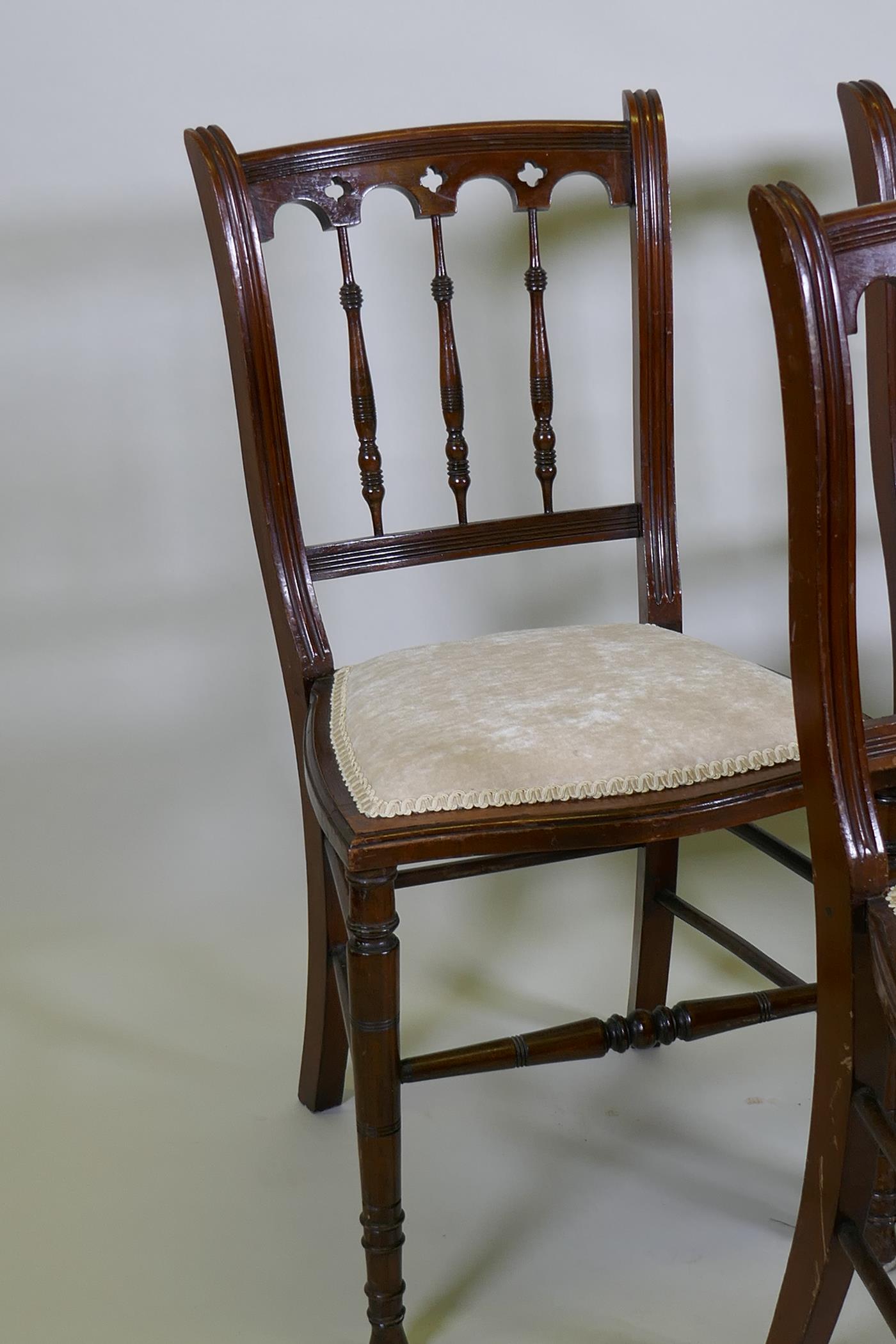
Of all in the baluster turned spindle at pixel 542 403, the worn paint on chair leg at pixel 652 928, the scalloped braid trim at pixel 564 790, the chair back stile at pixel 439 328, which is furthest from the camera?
the worn paint on chair leg at pixel 652 928

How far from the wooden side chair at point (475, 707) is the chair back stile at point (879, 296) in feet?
0.67

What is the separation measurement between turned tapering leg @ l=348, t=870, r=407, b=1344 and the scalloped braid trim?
56mm

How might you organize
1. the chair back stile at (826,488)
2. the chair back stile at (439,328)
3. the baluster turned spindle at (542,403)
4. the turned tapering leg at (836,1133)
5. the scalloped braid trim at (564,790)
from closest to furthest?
the chair back stile at (826,488), the turned tapering leg at (836,1133), the scalloped braid trim at (564,790), the chair back stile at (439,328), the baluster turned spindle at (542,403)

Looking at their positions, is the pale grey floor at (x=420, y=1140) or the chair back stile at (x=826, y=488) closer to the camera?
the chair back stile at (x=826, y=488)

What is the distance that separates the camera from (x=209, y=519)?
2.06 m

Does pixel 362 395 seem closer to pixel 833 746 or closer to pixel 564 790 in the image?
pixel 564 790

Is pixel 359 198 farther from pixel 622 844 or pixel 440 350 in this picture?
pixel 622 844

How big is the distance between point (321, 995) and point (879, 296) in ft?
3.06

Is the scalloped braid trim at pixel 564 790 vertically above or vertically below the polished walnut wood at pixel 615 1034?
above

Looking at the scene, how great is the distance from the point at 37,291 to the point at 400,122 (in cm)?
54

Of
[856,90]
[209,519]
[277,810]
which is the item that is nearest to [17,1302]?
[277,810]

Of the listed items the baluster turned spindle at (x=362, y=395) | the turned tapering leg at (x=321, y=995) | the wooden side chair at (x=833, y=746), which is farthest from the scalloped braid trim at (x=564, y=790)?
the baluster turned spindle at (x=362, y=395)

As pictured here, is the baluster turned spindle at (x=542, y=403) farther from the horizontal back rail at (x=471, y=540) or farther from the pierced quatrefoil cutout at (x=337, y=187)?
the pierced quatrefoil cutout at (x=337, y=187)

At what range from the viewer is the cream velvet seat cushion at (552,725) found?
1.11 meters
